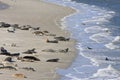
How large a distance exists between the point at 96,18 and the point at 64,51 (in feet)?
65.0

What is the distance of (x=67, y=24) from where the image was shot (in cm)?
3850

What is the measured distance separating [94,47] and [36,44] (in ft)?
9.48

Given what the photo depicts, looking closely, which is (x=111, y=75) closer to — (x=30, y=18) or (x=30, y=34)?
(x=30, y=34)

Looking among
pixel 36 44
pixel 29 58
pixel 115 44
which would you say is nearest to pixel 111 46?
pixel 115 44

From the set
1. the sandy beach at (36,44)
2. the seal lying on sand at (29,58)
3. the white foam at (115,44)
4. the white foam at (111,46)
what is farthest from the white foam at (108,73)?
the white foam at (115,44)

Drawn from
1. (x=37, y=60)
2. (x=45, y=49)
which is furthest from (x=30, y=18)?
(x=37, y=60)

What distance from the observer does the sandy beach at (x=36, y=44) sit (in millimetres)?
19908

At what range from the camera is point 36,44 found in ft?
89.2

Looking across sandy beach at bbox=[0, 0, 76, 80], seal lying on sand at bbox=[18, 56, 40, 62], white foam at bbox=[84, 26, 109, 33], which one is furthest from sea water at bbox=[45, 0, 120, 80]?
seal lying on sand at bbox=[18, 56, 40, 62]

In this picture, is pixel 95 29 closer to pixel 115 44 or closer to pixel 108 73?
pixel 115 44

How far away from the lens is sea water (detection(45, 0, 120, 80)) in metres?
20.6

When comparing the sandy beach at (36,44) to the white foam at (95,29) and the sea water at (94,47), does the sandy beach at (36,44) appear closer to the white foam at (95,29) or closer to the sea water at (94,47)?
the sea water at (94,47)

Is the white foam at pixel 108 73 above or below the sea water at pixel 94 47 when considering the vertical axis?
below

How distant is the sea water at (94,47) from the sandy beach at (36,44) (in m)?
0.53
